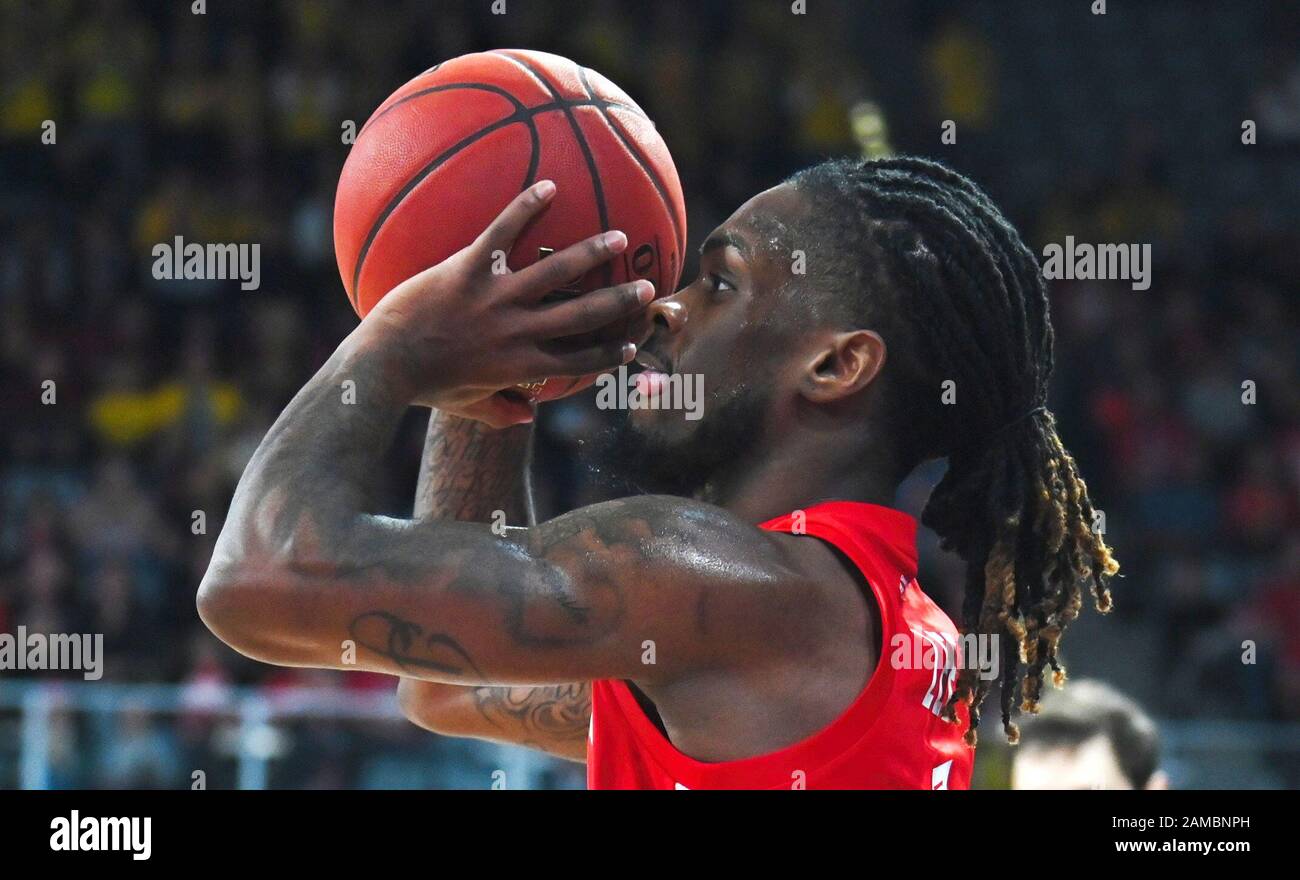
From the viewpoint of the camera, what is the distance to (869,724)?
2299 mm

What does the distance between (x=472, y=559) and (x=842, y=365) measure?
697 mm

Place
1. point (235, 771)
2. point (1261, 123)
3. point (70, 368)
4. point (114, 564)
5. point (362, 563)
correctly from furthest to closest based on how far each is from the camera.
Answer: point (1261, 123)
point (70, 368)
point (114, 564)
point (235, 771)
point (362, 563)

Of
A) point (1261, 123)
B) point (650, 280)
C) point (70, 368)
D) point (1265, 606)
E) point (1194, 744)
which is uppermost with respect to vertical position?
point (1261, 123)

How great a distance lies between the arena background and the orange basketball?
3.81m

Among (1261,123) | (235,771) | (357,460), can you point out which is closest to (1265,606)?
(1261,123)

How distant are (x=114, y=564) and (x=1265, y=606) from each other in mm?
5566

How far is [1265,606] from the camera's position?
26.3 ft

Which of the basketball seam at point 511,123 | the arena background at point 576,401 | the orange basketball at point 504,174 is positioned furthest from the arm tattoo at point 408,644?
the arena background at point 576,401

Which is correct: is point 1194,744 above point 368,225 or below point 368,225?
below

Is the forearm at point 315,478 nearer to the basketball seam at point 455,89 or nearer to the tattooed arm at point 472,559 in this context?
the tattooed arm at point 472,559

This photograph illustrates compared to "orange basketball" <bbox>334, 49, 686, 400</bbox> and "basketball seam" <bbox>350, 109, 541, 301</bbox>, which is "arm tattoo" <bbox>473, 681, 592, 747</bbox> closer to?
"orange basketball" <bbox>334, 49, 686, 400</bbox>

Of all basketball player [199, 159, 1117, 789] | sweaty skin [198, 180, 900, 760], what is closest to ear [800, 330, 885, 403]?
basketball player [199, 159, 1117, 789]
